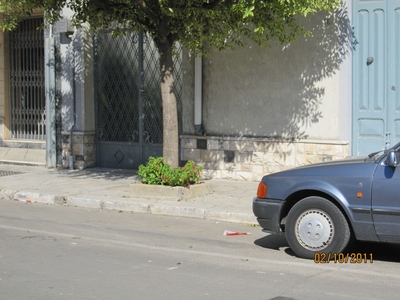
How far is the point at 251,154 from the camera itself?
13.6 metres

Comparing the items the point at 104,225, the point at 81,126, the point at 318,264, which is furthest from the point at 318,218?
the point at 81,126

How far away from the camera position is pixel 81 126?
15.7 m

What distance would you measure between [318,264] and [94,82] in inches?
381

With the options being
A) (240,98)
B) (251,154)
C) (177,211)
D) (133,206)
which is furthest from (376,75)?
(133,206)

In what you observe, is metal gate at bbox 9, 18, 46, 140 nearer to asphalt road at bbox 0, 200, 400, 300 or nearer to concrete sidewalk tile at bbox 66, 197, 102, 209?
concrete sidewalk tile at bbox 66, 197, 102, 209

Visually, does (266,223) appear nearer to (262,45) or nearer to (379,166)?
(379,166)

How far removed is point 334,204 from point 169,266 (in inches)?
76.1

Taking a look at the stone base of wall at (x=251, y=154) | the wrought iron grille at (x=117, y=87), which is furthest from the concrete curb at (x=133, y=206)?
the wrought iron grille at (x=117, y=87)

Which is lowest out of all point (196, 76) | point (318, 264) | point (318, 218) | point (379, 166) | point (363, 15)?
point (318, 264)

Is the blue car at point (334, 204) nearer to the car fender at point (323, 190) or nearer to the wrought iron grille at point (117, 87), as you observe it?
the car fender at point (323, 190)

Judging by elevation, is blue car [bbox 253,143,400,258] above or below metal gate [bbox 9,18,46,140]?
below

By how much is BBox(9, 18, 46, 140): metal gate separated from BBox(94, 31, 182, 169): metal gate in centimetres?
206

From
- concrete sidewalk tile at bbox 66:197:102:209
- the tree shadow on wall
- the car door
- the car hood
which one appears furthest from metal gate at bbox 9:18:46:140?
the car door

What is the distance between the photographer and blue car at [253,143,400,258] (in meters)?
7.17
